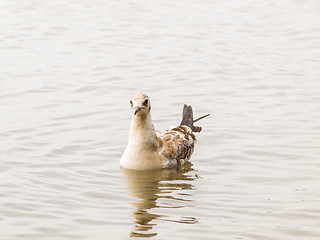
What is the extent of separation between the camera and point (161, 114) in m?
14.9

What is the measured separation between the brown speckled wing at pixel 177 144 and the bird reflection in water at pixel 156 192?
0.18 metres

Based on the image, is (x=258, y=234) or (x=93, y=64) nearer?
(x=258, y=234)

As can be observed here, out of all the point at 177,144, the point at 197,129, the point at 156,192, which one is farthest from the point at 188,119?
the point at 156,192

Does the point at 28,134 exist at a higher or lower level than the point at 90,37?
lower

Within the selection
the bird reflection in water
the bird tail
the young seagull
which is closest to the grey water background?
the bird reflection in water

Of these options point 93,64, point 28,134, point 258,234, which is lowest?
point 258,234

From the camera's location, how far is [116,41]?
20922 mm

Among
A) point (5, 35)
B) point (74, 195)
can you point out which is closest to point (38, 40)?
Answer: point (5, 35)

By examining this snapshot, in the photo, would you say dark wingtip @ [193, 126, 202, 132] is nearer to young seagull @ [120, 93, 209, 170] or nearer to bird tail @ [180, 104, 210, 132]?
bird tail @ [180, 104, 210, 132]

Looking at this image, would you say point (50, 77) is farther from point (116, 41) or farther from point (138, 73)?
point (116, 41)

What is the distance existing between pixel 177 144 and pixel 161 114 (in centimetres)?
231

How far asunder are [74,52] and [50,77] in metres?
2.43

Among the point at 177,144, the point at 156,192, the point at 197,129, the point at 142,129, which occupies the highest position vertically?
the point at 142,129

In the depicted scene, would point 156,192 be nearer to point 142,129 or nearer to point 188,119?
point 142,129
